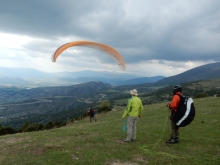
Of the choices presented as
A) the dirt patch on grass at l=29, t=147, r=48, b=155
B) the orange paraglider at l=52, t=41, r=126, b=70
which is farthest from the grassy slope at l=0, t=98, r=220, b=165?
the orange paraglider at l=52, t=41, r=126, b=70

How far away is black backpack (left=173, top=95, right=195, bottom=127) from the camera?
1264 cm

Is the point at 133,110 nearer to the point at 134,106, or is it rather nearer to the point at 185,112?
the point at 134,106

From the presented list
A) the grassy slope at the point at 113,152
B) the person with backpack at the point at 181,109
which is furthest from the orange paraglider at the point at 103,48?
the grassy slope at the point at 113,152

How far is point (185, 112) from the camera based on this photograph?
41.7 feet

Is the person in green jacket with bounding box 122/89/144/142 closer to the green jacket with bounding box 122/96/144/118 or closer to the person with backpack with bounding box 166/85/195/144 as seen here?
the green jacket with bounding box 122/96/144/118

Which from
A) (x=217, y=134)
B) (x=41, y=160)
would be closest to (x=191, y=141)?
(x=217, y=134)

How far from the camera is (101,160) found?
10.8 meters

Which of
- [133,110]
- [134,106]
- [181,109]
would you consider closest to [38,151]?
[133,110]

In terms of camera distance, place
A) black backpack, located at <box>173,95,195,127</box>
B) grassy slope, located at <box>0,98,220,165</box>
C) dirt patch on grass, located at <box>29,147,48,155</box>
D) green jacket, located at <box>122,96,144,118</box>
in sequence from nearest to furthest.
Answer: grassy slope, located at <box>0,98,220,165</box> → dirt patch on grass, located at <box>29,147,48,155</box> → black backpack, located at <box>173,95,195,127</box> → green jacket, located at <box>122,96,144,118</box>

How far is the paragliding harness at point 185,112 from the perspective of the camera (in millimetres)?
12641

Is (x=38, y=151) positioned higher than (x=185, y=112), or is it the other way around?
(x=185, y=112)

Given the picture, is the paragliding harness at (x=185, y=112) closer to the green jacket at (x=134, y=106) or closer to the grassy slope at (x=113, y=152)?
the grassy slope at (x=113, y=152)

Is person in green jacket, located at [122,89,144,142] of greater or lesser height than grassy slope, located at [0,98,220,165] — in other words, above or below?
above

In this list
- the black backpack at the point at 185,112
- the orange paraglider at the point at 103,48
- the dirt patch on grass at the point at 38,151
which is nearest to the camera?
the dirt patch on grass at the point at 38,151
